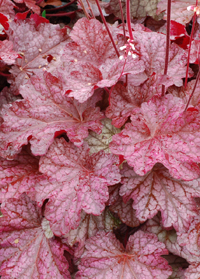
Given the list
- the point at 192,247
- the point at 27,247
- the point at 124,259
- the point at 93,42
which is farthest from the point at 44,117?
the point at 192,247

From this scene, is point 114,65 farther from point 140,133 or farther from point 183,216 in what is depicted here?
point 183,216

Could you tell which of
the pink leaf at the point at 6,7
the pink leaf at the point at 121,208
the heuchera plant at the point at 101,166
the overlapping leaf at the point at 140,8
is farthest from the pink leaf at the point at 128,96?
the pink leaf at the point at 6,7

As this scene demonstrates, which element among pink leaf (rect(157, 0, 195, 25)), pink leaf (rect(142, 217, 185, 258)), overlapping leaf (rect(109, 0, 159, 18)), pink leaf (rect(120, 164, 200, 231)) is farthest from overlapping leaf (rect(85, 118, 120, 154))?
overlapping leaf (rect(109, 0, 159, 18))

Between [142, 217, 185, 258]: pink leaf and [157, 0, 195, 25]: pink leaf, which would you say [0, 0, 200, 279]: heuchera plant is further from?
[157, 0, 195, 25]: pink leaf

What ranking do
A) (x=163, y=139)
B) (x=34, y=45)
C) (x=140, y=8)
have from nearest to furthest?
(x=163, y=139), (x=34, y=45), (x=140, y=8)

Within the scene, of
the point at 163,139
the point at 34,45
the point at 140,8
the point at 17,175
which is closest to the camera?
the point at 163,139

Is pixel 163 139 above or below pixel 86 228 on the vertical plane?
above

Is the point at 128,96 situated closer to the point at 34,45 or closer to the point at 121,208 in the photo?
the point at 121,208

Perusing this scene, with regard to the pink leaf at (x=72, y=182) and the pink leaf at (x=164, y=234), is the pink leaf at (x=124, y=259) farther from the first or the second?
the pink leaf at (x=72, y=182)
